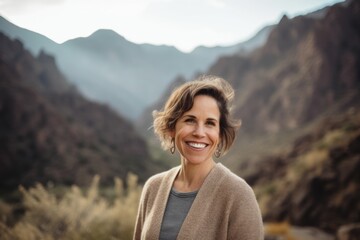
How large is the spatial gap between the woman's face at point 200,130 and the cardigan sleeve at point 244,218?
1.21ft

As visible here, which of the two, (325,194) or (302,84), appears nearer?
(325,194)

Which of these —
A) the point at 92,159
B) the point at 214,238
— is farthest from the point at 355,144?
the point at 92,159

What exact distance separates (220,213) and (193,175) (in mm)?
360

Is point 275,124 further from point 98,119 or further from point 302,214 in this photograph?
point 302,214

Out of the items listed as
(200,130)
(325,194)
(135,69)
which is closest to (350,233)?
(325,194)

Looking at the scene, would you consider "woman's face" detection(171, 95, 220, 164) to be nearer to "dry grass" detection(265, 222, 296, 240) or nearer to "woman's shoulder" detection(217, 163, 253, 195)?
"woman's shoulder" detection(217, 163, 253, 195)

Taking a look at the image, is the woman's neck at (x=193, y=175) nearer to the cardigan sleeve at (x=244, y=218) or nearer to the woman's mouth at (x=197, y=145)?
the woman's mouth at (x=197, y=145)

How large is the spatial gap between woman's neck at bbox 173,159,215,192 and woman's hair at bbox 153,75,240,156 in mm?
277

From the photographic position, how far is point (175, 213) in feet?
6.66

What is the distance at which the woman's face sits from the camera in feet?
6.86

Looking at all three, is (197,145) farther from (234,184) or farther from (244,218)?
(244,218)

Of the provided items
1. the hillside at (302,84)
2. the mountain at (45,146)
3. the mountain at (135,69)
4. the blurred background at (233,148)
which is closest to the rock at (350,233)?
the blurred background at (233,148)

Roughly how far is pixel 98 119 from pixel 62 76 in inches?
704

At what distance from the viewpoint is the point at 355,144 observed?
884 centimetres
